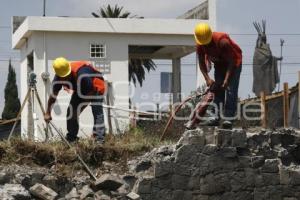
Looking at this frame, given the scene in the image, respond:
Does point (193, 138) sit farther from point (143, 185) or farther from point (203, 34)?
point (203, 34)

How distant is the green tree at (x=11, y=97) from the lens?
1612 inches

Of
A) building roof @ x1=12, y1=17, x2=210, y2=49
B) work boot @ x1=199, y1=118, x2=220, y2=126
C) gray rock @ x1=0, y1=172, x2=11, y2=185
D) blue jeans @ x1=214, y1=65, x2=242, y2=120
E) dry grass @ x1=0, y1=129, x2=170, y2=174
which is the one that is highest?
building roof @ x1=12, y1=17, x2=210, y2=49

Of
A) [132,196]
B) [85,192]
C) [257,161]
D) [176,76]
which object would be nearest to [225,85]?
[257,161]

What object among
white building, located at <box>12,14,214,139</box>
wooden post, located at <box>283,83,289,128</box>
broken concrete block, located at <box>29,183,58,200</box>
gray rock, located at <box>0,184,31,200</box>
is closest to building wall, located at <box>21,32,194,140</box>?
white building, located at <box>12,14,214,139</box>

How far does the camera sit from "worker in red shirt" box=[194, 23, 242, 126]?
35.9 feet

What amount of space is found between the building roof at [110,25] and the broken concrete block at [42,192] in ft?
45.2

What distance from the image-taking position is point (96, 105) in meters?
11.8

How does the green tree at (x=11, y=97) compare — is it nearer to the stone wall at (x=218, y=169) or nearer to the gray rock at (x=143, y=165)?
the gray rock at (x=143, y=165)

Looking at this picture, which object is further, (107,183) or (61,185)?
(61,185)

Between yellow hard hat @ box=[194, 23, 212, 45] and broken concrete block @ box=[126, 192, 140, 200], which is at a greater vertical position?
yellow hard hat @ box=[194, 23, 212, 45]

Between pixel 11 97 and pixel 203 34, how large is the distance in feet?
107

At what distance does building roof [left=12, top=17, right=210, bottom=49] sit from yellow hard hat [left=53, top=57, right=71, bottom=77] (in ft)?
38.4

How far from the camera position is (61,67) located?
11555mm

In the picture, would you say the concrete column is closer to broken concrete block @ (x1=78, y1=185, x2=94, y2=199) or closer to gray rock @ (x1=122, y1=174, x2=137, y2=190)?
gray rock @ (x1=122, y1=174, x2=137, y2=190)
